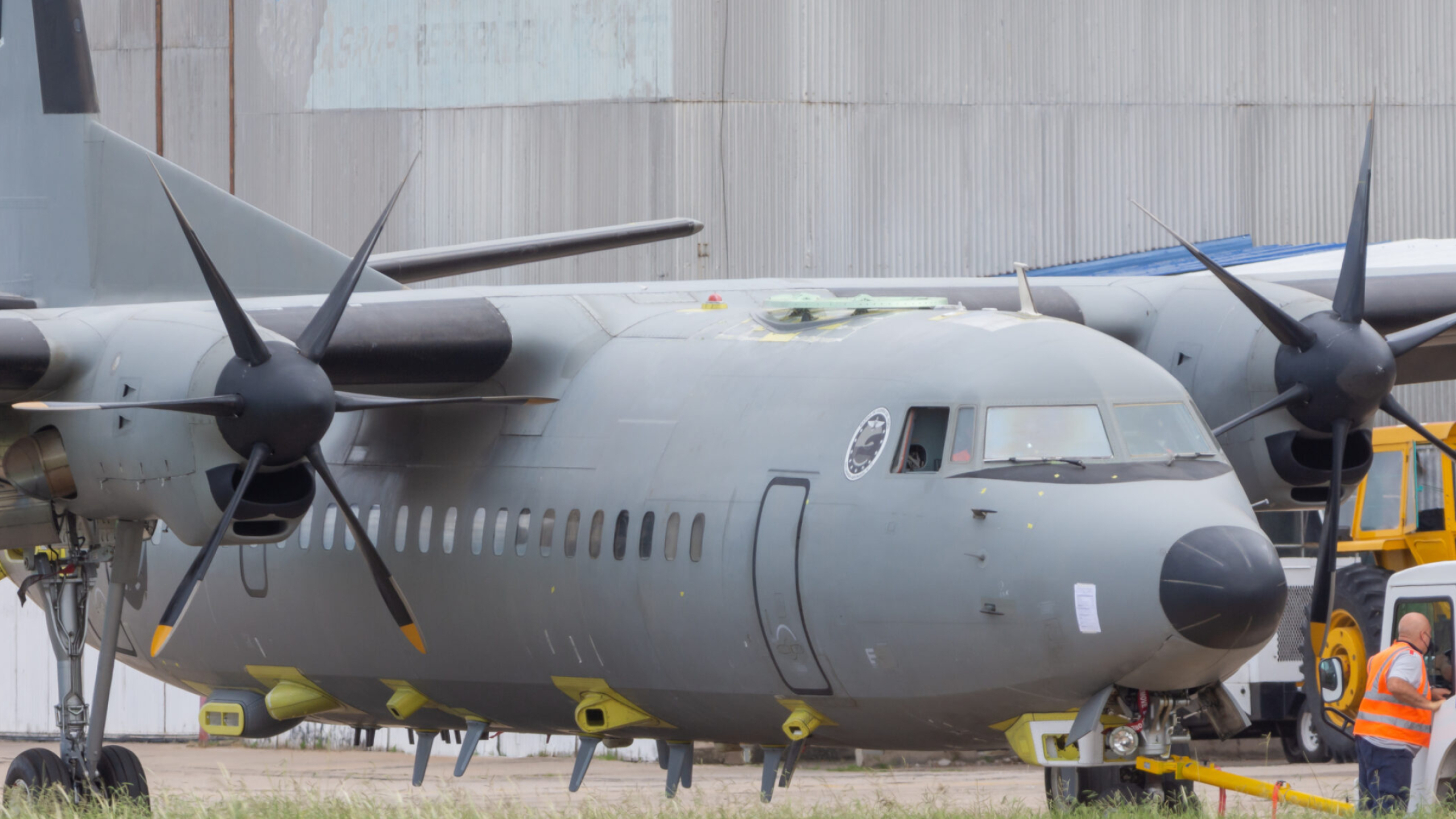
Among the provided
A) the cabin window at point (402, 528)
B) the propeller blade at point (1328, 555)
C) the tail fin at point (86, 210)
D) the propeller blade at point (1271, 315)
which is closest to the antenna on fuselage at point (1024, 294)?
the propeller blade at point (1271, 315)

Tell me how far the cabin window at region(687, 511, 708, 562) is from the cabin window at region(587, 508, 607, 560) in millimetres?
828

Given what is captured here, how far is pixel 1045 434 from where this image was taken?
33.3 feet

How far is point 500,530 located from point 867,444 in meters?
3.13

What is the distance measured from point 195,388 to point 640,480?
9.20 feet

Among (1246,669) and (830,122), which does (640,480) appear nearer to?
(1246,669)

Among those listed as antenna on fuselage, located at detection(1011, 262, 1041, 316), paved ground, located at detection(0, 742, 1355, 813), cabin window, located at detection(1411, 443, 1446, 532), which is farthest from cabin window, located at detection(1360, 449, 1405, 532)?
antenna on fuselage, located at detection(1011, 262, 1041, 316)

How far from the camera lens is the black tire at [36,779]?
13.0 m

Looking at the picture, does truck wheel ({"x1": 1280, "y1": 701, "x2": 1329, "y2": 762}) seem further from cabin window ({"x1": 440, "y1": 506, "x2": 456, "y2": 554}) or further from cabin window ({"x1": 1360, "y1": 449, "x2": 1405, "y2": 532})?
cabin window ({"x1": 440, "y1": 506, "x2": 456, "y2": 554})

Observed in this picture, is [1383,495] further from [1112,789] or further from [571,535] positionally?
[571,535]

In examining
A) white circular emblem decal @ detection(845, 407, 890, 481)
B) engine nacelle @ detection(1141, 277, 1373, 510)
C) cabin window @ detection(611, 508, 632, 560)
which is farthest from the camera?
engine nacelle @ detection(1141, 277, 1373, 510)

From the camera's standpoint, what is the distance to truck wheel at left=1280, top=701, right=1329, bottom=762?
19.4m

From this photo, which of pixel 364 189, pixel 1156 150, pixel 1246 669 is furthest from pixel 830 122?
pixel 1246 669

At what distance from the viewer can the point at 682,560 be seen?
11.1m

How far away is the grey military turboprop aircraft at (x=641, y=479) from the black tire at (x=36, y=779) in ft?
0.26
